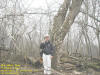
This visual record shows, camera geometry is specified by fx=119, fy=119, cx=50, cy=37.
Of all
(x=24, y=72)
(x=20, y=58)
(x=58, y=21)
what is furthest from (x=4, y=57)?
(x=58, y=21)

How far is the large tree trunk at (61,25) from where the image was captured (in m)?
6.04

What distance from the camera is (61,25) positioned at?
636 cm

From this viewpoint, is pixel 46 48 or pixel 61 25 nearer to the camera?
pixel 46 48

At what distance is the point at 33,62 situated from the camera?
6.71 meters

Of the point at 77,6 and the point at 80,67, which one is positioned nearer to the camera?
the point at 77,6

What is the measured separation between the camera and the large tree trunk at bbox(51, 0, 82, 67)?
6043 millimetres

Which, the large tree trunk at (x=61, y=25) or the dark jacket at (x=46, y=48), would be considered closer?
the dark jacket at (x=46, y=48)

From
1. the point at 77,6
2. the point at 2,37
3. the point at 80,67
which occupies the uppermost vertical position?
the point at 77,6

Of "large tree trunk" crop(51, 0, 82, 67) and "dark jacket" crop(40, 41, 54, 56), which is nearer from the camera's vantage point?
"dark jacket" crop(40, 41, 54, 56)

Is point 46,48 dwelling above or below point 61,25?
below

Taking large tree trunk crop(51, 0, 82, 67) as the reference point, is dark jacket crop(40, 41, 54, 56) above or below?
below

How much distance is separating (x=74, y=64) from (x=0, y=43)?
14.8ft

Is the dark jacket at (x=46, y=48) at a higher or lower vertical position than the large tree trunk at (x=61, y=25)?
lower

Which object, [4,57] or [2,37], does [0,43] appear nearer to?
[2,37]
